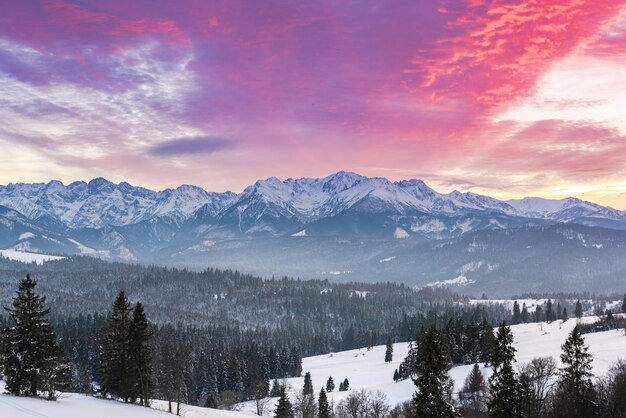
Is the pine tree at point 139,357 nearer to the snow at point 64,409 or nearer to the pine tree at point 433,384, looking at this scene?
the snow at point 64,409

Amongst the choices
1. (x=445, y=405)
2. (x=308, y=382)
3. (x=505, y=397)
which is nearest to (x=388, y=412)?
(x=308, y=382)

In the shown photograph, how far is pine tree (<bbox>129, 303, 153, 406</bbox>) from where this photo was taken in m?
66.4

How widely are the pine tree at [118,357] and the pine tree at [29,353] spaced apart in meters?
9.13

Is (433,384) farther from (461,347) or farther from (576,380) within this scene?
(461,347)

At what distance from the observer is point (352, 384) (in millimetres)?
159000

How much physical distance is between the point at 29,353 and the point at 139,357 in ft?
48.6

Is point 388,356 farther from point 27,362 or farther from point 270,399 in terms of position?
point 27,362

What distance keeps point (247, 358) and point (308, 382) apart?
37059 millimetres

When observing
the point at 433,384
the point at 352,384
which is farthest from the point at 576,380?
the point at 352,384

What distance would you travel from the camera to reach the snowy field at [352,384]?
4669 centimetres

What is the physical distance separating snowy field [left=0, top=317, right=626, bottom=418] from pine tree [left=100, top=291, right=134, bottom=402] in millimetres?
3851

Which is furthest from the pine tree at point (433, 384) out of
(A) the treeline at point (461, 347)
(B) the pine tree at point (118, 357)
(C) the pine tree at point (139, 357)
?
(A) the treeline at point (461, 347)

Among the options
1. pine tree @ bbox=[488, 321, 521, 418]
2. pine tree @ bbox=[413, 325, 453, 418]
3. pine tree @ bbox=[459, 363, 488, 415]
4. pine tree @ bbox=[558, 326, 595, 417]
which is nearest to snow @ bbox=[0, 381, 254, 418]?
pine tree @ bbox=[413, 325, 453, 418]

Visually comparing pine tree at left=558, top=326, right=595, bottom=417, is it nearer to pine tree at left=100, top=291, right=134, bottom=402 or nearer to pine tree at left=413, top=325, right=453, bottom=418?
pine tree at left=413, top=325, right=453, bottom=418
